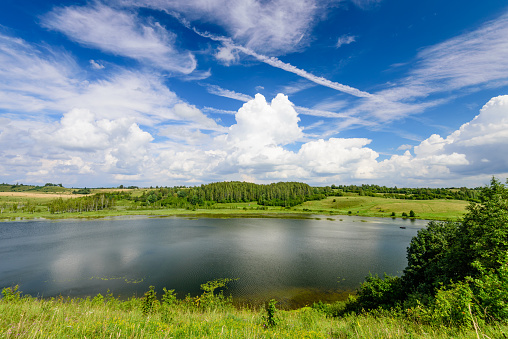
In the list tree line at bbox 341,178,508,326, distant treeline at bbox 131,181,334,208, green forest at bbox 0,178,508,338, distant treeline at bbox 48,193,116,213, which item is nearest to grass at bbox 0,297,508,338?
green forest at bbox 0,178,508,338

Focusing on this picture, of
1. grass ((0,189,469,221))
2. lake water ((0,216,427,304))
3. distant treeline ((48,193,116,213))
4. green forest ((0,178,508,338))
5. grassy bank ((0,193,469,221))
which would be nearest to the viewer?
green forest ((0,178,508,338))

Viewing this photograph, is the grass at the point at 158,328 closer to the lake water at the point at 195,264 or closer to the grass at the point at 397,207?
the lake water at the point at 195,264

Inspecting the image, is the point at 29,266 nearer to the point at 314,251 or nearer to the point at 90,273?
the point at 90,273

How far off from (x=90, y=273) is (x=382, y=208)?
141368 millimetres

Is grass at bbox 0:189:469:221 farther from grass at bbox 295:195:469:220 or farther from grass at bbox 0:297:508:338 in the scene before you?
grass at bbox 0:297:508:338

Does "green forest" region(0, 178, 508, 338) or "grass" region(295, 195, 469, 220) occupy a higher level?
"green forest" region(0, 178, 508, 338)

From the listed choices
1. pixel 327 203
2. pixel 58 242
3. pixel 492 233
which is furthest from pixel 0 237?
pixel 327 203

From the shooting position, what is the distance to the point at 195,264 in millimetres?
36406

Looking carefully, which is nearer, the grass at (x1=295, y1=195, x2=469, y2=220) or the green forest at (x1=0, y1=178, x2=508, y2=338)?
the green forest at (x1=0, y1=178, x2=508, y2=338)

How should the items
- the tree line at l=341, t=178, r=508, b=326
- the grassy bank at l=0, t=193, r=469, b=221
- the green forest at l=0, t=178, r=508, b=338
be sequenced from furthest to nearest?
1. the grassy bank at l=0, t=193, r=469, b=221
2. the tree line at l=341, t=178, r=508, b=326
3. the green forest at l=0, t=178, r=508, b=338

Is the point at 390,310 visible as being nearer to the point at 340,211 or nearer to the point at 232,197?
the point at 340,211

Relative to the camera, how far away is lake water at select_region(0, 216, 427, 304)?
27.2m

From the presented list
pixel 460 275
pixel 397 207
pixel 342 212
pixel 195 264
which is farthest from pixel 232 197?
pixel 460 275

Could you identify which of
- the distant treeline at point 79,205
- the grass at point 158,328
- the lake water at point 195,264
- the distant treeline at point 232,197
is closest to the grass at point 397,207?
the distant treeline at point 232,197
